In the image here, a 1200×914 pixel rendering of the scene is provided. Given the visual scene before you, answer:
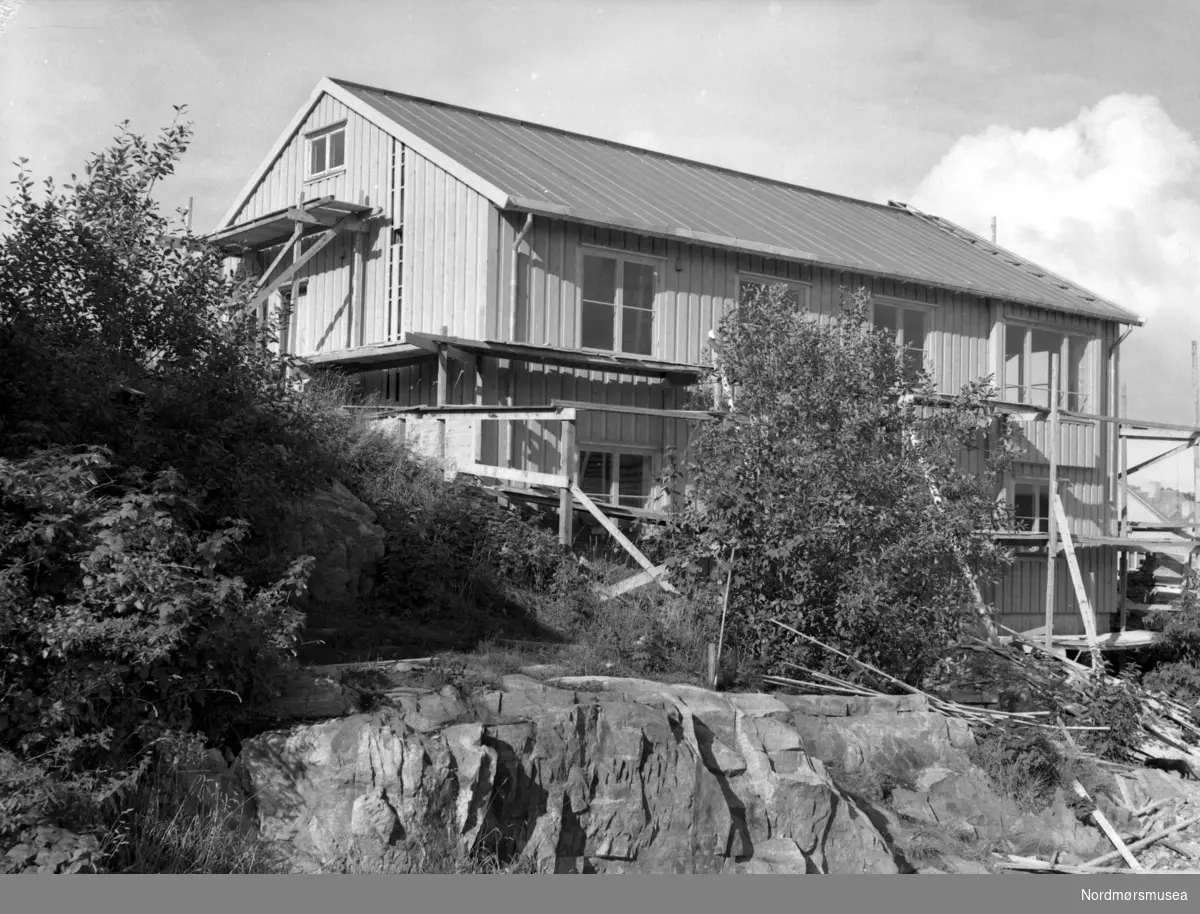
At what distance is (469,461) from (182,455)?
7.64 metres

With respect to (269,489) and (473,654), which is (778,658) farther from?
(269,489)

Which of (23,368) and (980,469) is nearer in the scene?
(23,368)

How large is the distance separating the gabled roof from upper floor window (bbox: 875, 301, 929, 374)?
716 mm

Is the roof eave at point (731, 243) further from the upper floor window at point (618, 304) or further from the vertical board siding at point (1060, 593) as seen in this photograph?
the vertical board siding at point (1060, 593)

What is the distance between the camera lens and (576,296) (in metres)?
20.0

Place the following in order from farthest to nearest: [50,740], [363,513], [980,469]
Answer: [980,469] < [363,513] < [50,740]

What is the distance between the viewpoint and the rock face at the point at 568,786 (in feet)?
28.7

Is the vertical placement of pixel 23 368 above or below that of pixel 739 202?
below

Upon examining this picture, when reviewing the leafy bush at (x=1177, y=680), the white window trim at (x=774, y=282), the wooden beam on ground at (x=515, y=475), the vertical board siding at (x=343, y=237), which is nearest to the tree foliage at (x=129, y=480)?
the wooden beam on ground at (x=515, y=475)

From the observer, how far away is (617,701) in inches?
415

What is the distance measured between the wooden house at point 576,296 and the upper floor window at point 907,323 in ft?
0.17

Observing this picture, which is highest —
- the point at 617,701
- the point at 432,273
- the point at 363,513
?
the point at 432,273

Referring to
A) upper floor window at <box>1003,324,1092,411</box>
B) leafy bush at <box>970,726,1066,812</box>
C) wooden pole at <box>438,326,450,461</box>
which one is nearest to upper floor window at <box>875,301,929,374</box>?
upper floor window at <box>1003,324,1092,411</box>

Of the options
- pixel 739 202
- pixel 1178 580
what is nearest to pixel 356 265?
pixel 739 202
